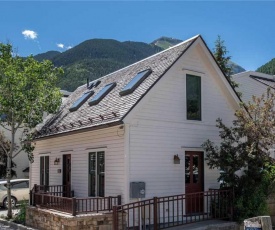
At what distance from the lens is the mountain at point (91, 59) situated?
66.9 metres

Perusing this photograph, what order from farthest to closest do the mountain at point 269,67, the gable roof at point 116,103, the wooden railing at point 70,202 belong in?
1. the mountain at point 269,67
2. the gable roof at point 116,103
3. the wooden railing at point 70,202

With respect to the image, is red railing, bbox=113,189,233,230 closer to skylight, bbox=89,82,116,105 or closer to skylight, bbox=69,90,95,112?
skylight, bbox=89,82,116,105

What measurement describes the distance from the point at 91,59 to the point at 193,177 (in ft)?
244

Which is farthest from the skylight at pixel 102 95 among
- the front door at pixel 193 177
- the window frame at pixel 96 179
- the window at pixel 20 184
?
the window at pixel 20 184

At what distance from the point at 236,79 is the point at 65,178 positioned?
15.0m

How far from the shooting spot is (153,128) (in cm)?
1348

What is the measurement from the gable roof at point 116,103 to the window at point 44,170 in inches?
55.2

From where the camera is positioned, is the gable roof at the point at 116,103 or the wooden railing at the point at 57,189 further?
the wooden railing at the point at 57,189

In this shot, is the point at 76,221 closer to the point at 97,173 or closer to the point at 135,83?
the point at 97,173

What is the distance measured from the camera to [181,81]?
1458 centimetres

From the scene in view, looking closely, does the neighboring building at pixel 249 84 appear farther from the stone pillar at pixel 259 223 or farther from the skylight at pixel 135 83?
the stone pillar at pixel 259 223

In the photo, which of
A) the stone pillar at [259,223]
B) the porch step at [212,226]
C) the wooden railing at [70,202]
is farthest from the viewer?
the porch step at [212,226]

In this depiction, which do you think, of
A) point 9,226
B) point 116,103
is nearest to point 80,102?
point 116,103

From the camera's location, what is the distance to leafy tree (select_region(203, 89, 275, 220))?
13.0 meters
